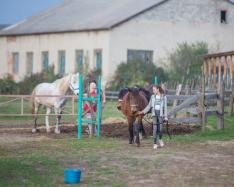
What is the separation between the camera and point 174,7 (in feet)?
174

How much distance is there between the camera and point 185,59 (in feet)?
174

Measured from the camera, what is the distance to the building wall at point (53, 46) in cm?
5222

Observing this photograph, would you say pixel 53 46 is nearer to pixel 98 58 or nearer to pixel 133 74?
pixel 98 58

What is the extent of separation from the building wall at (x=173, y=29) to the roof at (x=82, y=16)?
0.75 metres

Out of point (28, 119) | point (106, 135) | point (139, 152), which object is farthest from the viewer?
point (28, 119)

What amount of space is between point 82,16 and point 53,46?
9.39ft

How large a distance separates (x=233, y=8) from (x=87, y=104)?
108 feet

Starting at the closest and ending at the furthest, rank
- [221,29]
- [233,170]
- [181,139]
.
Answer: [233,170], [181,139], [221,29]

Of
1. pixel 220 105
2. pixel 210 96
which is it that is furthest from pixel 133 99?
pixel 220 105

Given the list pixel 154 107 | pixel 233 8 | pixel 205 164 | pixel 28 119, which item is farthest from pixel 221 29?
pixel 205 164

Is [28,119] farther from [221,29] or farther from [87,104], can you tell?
[221,29]

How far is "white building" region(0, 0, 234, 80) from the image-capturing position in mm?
51688

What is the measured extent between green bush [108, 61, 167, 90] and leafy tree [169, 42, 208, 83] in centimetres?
157

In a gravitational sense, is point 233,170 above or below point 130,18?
below
